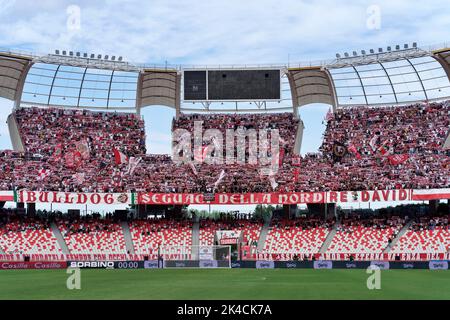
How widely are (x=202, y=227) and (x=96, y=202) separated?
39.2 ft

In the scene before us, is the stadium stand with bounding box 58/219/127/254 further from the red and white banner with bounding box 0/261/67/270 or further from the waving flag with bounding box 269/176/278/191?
the waving flag with bounding box 269/176/278/191

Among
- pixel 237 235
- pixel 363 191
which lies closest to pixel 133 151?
pixel 237 235

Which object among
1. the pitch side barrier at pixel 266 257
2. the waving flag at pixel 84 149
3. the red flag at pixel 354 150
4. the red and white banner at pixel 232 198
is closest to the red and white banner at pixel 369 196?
the red and white banner at pixel 232 198

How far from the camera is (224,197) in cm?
6531

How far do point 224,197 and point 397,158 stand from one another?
20.8 meters

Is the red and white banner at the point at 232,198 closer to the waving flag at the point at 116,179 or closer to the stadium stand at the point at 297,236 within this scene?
the stadium stand at the point at 297,236

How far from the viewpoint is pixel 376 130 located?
74.1 m

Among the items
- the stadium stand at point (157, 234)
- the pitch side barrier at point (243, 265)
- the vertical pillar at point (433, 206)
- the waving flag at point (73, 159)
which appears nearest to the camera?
the pitch side barrier at point (243, 265)

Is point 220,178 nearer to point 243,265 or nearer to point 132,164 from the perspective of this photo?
point 132,164

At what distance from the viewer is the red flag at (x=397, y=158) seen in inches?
2694

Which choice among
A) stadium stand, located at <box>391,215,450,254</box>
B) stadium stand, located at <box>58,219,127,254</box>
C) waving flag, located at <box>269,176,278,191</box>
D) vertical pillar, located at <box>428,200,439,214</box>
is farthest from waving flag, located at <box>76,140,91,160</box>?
vertical pillar, located at <box>428,200,439,214</box>

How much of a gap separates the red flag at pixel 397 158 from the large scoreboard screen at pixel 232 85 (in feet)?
49.0

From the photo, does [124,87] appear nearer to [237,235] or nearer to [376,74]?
[237,235]

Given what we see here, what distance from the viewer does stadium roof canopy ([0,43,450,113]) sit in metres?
67.8
